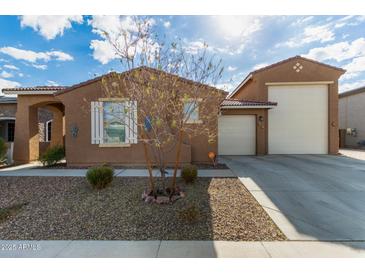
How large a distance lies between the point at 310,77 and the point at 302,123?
9.41ft

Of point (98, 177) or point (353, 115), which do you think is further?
point (353, 115)

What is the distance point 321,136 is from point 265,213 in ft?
35.3

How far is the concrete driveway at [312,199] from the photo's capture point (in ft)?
11.1

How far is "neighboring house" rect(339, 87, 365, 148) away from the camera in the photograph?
1648cm

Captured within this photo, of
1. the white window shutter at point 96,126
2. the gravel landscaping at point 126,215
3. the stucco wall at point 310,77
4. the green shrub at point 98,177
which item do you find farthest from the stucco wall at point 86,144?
the stucco wall at point 310,77

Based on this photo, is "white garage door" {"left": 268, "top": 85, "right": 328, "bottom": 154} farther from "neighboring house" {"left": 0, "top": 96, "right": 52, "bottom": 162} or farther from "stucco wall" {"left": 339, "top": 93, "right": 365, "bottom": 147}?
"neighboring house" {"left": 0, "top": 96, "right": 52, "bottom": 162}

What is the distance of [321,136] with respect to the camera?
12.1 m

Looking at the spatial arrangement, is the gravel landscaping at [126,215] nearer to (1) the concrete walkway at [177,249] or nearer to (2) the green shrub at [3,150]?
(1) the concrete walkway at [177,249]

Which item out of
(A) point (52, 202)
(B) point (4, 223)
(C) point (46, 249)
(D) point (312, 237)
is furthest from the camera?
(A) point (52, 202)

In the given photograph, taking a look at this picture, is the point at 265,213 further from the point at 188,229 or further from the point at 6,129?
the point at 6,129

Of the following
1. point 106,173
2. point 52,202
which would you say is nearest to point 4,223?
point 52,202

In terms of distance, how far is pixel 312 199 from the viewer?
4.72 metres

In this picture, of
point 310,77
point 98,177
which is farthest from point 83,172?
point 310,77

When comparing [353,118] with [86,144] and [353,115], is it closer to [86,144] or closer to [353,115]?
[353,115]
